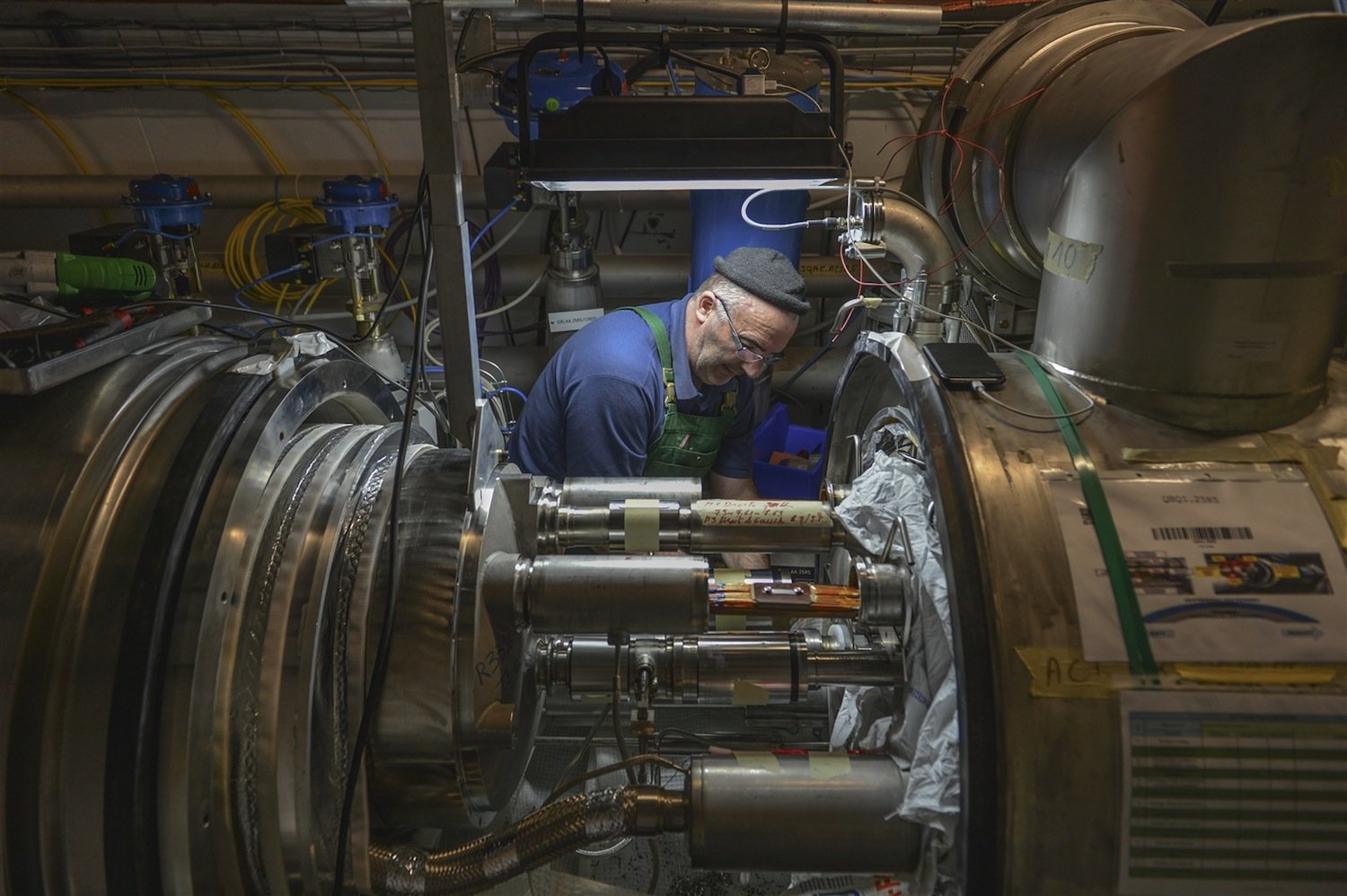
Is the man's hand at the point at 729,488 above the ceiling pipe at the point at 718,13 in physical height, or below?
below

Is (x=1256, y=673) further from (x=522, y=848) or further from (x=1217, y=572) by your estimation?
(x=522, y=848)

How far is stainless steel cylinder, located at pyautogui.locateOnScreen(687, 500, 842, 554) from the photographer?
1.16 meters

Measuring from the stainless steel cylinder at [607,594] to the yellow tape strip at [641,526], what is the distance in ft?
0.44

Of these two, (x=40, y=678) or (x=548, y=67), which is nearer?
(x=40, y=678)

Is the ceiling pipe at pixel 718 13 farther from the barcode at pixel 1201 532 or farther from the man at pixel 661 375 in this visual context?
Result: the barcode at pixel 1201 532

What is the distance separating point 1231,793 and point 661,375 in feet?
4.84

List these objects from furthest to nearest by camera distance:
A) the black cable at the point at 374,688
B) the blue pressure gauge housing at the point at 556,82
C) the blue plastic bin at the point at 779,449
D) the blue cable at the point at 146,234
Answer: the blue plastic bin at the point at 779,449 → the blue cable at the point at 146,234 → the blue pressure gauge housing at the point at 556,82 → the black cable at the point at 374,688

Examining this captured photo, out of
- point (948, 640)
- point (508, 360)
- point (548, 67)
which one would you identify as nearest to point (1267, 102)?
point (948, 640)

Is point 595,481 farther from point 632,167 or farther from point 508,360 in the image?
point 508,360

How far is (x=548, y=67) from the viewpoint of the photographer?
168 cm

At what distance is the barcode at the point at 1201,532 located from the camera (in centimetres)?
86

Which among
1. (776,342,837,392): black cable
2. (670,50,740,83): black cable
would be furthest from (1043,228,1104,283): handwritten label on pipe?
(776,342,837,392): black cable

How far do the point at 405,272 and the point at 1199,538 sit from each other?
7.22 feet

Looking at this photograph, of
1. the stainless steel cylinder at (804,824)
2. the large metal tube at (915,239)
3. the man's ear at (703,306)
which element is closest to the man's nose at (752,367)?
the man's ear at (703,306)
